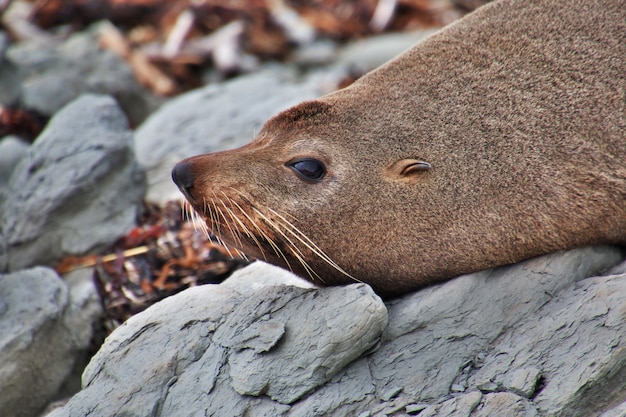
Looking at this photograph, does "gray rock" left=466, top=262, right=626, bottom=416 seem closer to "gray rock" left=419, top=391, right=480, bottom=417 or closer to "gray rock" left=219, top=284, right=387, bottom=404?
"gray rock" left=419, top=391, right=480, bottom=417

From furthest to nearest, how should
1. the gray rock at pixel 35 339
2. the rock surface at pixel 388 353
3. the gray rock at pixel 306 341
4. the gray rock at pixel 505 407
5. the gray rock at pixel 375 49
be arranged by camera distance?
1. the gray rock at pixel 375 49
2. the gray rock at pixel 35 339
3. the gray rock at pixel 306 341
4. the rock surface at pixel 388 353
5. the gray rock at pixel 505 407

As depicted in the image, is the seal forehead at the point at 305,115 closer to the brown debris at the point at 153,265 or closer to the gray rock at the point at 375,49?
the brown debris at the point at 153,265

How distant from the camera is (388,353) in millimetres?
4355

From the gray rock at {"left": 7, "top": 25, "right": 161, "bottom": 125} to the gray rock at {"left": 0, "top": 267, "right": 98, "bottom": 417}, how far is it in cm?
390

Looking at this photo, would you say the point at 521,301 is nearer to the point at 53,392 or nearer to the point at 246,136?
the point at 53,392

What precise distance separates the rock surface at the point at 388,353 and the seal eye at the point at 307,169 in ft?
2.15

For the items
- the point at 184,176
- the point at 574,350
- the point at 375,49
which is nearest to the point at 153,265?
the point at 184,176

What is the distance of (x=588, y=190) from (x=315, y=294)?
1717mm

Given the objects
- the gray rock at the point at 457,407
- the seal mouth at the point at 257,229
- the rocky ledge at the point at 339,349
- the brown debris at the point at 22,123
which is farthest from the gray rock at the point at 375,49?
the gray rock at the point at 457,407

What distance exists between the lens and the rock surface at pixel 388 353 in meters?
4.01

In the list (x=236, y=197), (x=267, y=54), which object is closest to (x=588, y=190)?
(x=236, y=197)

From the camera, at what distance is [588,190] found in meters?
4.76

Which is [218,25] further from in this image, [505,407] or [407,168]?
[505,407]

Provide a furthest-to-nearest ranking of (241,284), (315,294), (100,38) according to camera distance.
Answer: (100,38), (241,284), (315,294)
